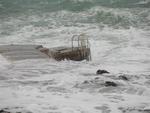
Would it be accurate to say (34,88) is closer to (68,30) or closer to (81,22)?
(68,30)

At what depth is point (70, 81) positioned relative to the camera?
8.77 meters

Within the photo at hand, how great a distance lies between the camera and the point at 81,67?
10633 millimetres

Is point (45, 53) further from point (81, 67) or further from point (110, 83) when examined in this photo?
point (110, 83)

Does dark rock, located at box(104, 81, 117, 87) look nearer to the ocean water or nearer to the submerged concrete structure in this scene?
the ocean water

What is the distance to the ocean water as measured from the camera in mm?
7016

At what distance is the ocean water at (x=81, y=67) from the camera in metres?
7.02

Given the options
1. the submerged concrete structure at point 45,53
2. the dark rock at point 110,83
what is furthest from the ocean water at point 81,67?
the submerged concrete structure at point 45,53

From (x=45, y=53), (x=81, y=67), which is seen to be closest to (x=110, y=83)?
(x=81, y=67)

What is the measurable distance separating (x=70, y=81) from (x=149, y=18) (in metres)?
17.6

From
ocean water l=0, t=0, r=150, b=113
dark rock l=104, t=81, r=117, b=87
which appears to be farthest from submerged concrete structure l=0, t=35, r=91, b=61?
dark rock l=104, t=81, r=117, b=87

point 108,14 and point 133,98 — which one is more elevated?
point 108,14

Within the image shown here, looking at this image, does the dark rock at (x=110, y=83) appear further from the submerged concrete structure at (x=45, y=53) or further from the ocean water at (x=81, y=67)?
the submerged concrete structure at (x=45, y=53)

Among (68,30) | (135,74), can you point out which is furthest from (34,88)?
(68,30)

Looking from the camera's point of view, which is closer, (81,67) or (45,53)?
(81,67)
